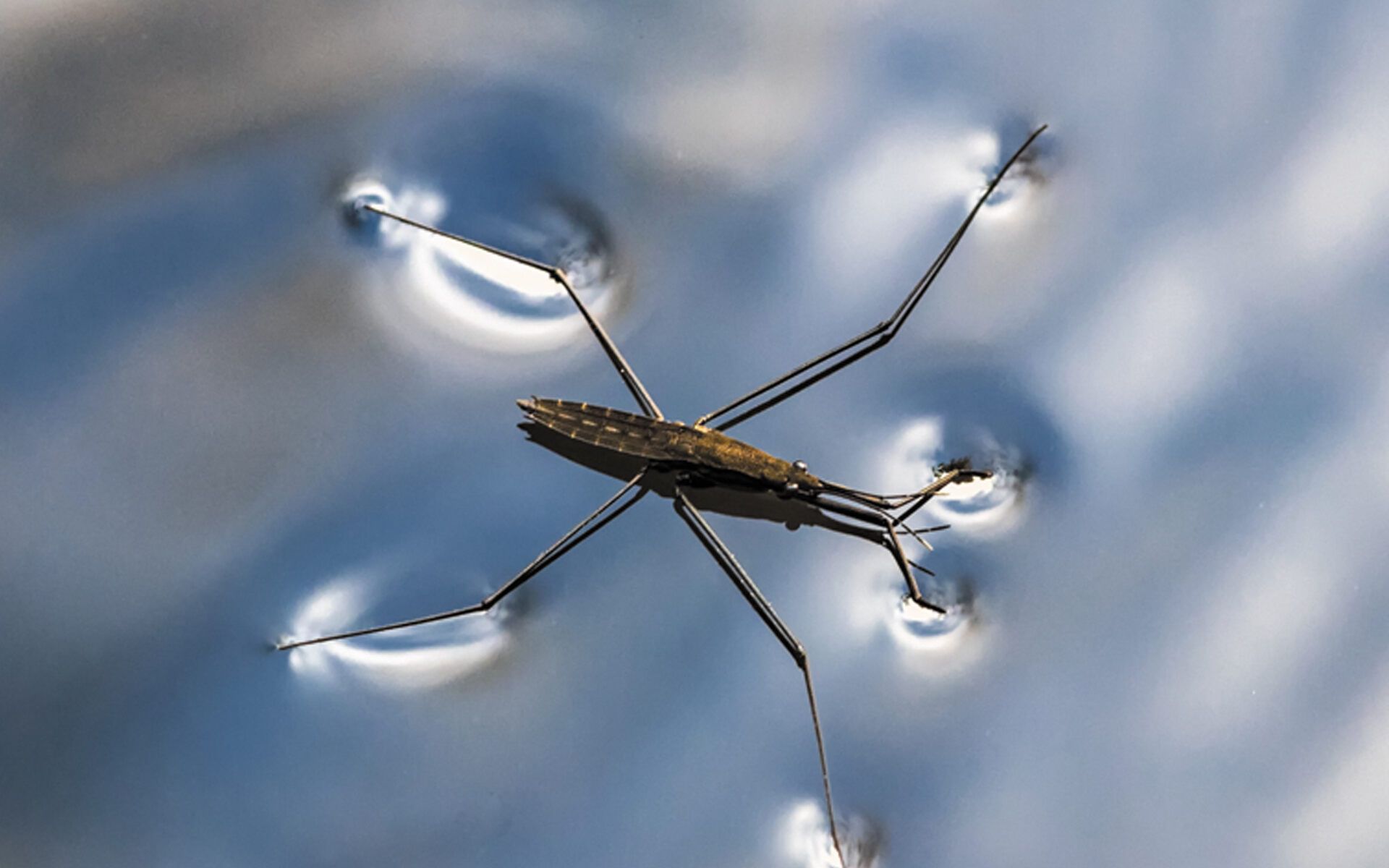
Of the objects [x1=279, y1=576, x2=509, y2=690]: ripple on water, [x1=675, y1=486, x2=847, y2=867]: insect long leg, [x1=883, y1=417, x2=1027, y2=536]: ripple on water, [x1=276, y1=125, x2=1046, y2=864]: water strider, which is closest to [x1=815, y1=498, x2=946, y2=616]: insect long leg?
[x1=276, y1=125, x2=1046, y2=864]: water strider

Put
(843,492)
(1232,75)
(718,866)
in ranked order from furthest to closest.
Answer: (1232,75) < (843,492) < (718,866)

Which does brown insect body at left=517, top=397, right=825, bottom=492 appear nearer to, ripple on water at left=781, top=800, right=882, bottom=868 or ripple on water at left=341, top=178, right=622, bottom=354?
ripple on water at left=341, top=178, right=622, bottom=354

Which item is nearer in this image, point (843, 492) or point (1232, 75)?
point (843, 492)

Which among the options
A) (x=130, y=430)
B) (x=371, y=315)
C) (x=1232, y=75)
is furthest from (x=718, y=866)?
(x=1232, y=75)

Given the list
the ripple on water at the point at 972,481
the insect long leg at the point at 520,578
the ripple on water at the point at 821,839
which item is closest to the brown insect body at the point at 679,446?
the insect long leg at the point at 520,578

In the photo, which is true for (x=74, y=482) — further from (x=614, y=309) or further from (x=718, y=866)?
(x=718, y=866)

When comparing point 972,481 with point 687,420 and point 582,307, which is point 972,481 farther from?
point 582,307

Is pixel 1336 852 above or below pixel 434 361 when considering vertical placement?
below
